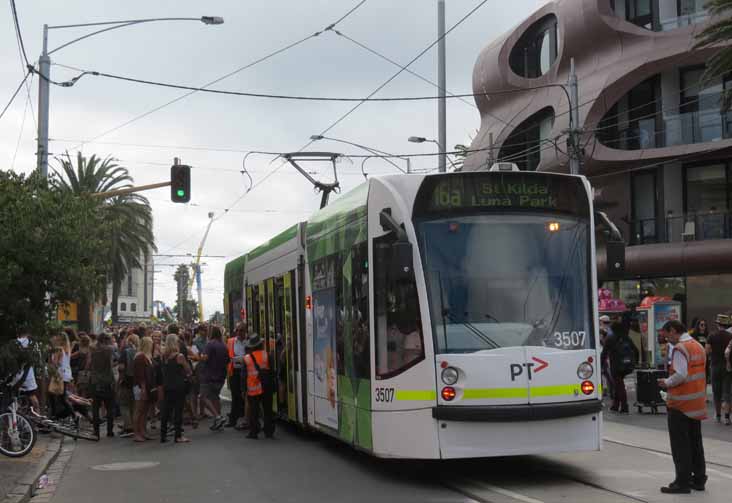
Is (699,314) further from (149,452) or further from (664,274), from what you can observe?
(149,452)

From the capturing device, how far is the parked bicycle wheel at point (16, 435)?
1366 centimetres

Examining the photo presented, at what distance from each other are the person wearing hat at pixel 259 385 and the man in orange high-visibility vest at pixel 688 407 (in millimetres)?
7362

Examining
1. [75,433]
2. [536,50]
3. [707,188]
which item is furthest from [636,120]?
[75,433]

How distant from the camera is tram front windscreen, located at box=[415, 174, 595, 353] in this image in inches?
A: 399

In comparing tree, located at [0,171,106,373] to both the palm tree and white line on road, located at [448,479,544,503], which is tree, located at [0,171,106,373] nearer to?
white line on road, located at [448,479,544,503]

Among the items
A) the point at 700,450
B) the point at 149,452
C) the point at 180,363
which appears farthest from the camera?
the point at 180,363

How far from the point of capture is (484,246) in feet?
34.1

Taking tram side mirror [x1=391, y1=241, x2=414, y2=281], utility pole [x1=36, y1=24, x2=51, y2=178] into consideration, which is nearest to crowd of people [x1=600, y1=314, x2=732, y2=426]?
tram side mirror [x1=391, y1=241, x2=414, y2=281]

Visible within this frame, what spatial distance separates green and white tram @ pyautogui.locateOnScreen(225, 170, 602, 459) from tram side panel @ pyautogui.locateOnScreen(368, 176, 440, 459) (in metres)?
0.01

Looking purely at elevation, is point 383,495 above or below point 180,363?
below

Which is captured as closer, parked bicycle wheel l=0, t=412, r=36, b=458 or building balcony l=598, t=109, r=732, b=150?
parked bicycle wheel l=0, t=412, r=36, b=458

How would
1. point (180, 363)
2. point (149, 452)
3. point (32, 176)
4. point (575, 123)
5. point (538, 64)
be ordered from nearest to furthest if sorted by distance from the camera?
point (32, 176)
point (149, 452)
point (180, 363)
point (575, 123)
point (538, 64)

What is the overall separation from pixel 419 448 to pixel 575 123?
2651cm

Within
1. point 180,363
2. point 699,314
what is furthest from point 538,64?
point 180,363
